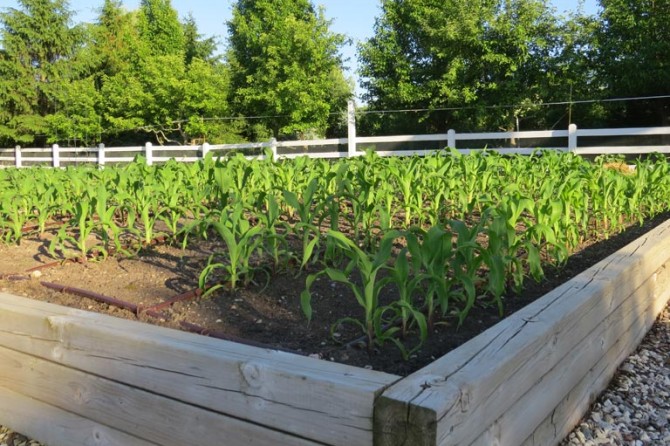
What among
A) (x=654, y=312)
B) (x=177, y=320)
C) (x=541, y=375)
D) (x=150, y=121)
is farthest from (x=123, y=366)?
(x=150, y=121)

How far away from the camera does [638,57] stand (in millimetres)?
15086

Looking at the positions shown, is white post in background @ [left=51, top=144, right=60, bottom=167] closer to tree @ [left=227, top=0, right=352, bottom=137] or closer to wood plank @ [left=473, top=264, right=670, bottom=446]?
tree @ [left=227, top=0, right=352, bottom=137]

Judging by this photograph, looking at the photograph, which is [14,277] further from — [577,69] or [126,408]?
[577,69]

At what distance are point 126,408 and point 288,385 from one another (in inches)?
26.4

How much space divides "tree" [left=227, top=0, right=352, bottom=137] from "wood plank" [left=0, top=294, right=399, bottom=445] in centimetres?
1840

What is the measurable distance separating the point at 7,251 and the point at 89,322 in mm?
2729

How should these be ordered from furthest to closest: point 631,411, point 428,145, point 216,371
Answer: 1. point 428,145
2. point 631,411
3. point 216,371

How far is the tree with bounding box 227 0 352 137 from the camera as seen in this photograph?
2008cm

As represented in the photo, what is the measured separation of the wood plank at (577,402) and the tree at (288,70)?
1818cm

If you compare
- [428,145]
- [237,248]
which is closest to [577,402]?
[237,248]

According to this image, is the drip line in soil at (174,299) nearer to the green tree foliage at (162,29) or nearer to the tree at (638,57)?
the tree at (638,57)

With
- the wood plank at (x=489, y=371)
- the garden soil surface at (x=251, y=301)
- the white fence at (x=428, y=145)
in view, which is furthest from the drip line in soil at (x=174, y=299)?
the white fence at (x=428, y=145)

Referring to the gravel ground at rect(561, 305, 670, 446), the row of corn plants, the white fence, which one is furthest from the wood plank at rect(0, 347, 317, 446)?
the white fence

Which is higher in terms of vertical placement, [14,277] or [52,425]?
[14,277]
